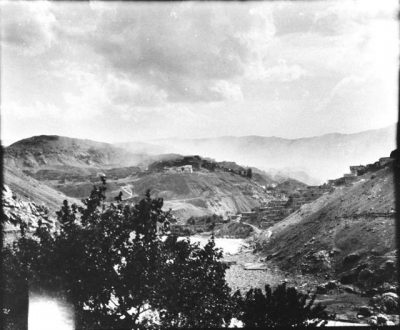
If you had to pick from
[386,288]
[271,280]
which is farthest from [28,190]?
[386,288]

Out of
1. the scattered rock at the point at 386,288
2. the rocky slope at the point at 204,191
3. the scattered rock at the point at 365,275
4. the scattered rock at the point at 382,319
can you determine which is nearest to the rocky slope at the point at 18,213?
the scattered rock at the point at 365,275

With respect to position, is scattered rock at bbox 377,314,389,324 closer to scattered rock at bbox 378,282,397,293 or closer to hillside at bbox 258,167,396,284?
scattered rock at bbox 378,282,397,293

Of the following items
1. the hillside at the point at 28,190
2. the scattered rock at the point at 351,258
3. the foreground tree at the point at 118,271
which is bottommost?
the scattered rock at the point at 351,258

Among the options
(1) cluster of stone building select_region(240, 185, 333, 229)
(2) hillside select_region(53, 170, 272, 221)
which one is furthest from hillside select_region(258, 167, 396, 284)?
(2) hillside select_region(53, 170, 272, 221)

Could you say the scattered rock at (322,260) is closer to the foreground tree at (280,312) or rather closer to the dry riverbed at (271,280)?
the dry riverbed at (271,280)

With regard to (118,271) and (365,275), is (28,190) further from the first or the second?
(118,271)

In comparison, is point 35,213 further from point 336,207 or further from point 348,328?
point 348,328

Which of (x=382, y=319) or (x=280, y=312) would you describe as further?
(x=382, y=319)

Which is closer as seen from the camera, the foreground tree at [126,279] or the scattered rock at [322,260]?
the foreground tree at [126,279]
